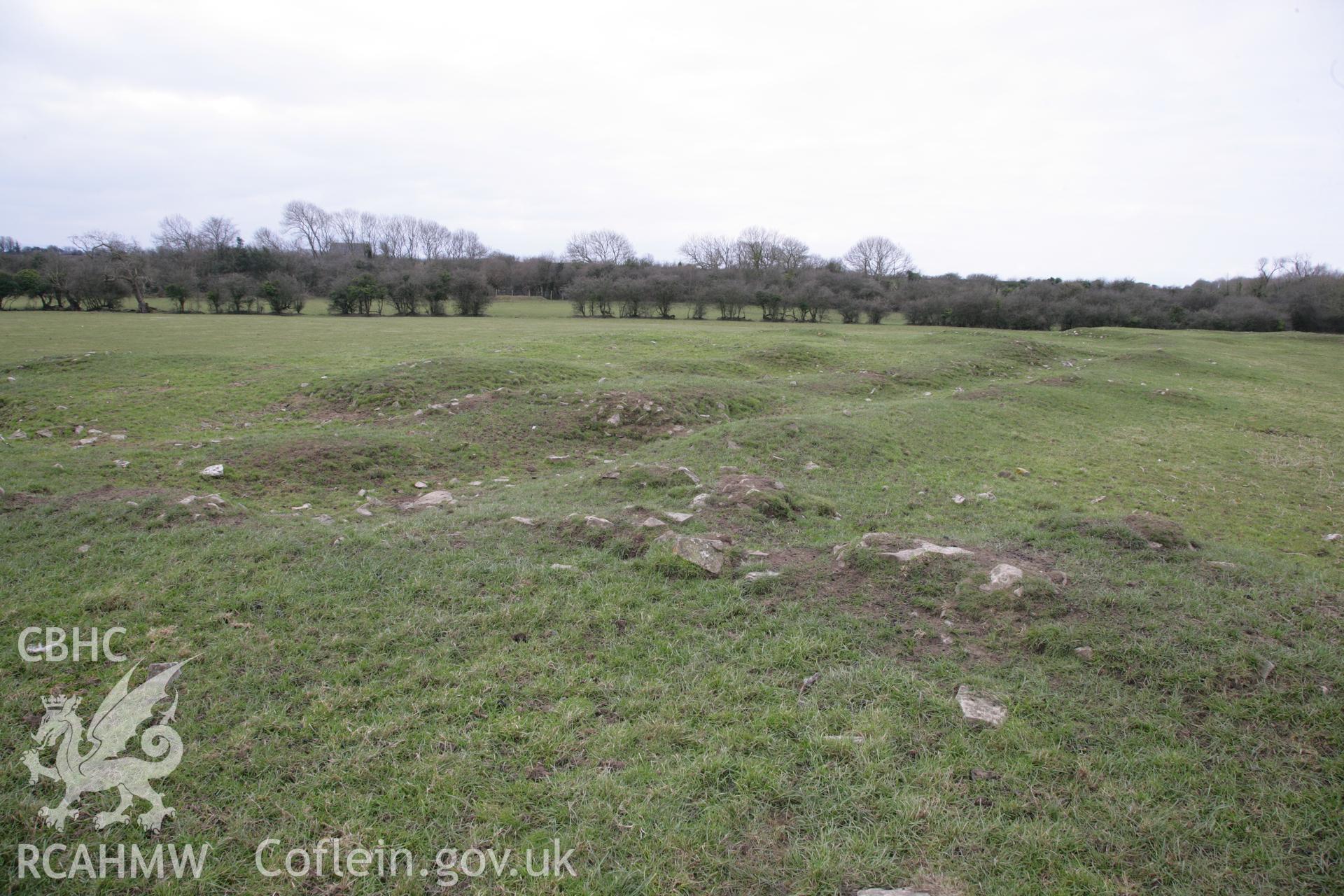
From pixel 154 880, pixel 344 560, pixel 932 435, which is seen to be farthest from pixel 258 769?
pixel 932 435

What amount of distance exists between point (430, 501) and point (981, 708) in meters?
8.14

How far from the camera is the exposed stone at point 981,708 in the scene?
423cm

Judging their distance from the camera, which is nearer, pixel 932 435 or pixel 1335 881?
pixel 1335 881

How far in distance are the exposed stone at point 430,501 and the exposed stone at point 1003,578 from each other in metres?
7.41

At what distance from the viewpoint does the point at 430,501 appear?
9664 mm

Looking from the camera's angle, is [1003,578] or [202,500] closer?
[1003,578]

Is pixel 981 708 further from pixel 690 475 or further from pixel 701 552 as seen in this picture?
pixel 690 475

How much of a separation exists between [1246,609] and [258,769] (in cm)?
806

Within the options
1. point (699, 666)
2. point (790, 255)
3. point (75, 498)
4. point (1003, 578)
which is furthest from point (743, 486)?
point (790, 255)

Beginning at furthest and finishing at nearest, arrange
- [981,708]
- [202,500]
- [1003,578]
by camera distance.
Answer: [202,500]
[1003,578]
[981,708]

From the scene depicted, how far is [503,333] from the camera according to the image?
36531 millimetres

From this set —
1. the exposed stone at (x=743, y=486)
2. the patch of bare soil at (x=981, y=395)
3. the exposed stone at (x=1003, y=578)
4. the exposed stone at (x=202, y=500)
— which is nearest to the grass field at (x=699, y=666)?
the exposed stone at (x=1003, y=578)

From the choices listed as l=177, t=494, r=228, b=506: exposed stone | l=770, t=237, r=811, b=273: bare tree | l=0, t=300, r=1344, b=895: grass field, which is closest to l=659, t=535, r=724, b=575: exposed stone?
l=0, t=300, r=1344, b=895: grass field

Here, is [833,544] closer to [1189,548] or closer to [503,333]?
[1189,548]
